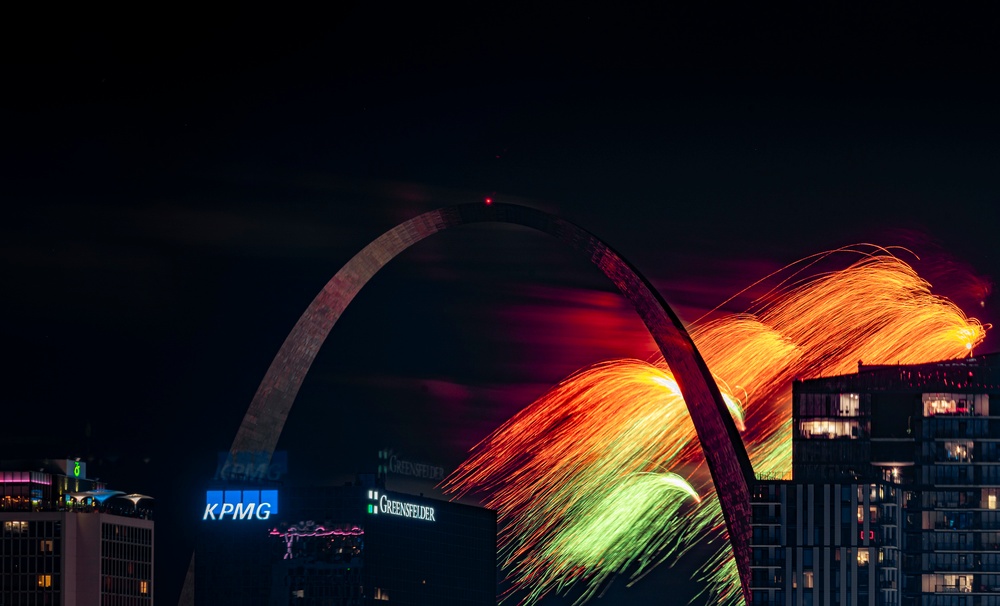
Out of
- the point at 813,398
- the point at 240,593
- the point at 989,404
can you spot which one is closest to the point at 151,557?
the point at 240,593

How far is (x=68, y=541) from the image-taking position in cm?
16188

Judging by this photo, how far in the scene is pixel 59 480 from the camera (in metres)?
167

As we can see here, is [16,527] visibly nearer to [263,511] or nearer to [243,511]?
[243,511]

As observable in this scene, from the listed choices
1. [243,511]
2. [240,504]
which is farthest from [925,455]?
[243,511]

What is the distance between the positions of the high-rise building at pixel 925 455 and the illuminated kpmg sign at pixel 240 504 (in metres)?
69.3

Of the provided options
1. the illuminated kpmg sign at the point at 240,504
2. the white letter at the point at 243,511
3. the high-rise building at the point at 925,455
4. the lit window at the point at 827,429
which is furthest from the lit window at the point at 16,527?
the lit window at the point at 827,429

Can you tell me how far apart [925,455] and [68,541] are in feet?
229

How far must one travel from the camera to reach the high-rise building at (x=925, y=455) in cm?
13825

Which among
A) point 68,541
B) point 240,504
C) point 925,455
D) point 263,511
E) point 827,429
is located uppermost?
point 240,504

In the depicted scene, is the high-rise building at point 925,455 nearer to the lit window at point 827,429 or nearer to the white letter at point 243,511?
the lit window at point 827,429

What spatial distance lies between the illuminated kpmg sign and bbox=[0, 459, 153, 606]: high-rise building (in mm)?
21384

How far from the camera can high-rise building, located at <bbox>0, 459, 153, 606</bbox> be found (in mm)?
159000

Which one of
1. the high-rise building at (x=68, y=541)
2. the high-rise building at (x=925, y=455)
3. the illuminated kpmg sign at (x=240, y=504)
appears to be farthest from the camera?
the illuminated kpmg sign at (x=240, y=504)

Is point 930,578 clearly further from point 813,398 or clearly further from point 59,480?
point 59,480
